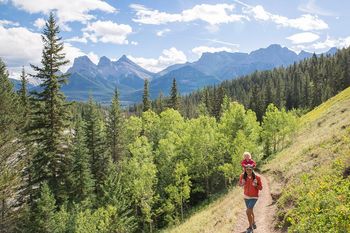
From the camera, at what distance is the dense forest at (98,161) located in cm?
3269

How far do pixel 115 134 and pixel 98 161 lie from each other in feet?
28.6

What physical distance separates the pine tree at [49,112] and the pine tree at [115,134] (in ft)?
78.1

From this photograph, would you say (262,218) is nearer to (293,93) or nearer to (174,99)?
(174,99)

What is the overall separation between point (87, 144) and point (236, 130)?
75.8 ft

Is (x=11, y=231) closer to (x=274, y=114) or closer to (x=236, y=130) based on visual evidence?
(x=236, y=130)

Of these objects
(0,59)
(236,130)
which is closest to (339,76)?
(236,130)

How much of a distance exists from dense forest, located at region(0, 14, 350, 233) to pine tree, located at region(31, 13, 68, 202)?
9 cm

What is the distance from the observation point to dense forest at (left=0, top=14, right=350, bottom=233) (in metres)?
32.7

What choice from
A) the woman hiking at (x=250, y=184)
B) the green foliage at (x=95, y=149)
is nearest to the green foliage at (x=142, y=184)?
the green foliage at (x=95, y=149)

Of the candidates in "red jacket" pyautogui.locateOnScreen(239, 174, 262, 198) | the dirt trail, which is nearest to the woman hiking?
"red jacket" pyautogui.locateOnScreen(239, 174, 262, 198)

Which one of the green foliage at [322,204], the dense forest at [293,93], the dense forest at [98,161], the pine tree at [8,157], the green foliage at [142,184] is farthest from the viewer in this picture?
the dense forest at [293,93]

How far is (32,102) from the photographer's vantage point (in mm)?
32719

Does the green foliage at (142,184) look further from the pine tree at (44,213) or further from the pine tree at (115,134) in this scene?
the pine tree at (44,213)

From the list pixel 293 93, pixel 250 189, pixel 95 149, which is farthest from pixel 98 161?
pixel 293 93
